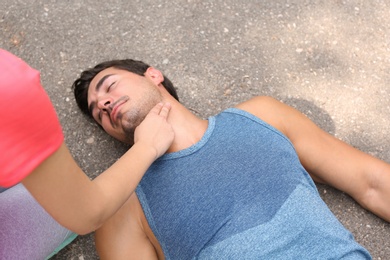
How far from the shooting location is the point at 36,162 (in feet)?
3.40

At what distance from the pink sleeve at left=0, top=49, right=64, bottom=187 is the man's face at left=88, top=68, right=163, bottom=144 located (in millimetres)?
1053

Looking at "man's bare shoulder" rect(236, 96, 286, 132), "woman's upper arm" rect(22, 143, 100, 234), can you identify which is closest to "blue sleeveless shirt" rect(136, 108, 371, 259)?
"man's bare shoulder" rect(236, 96, 286, 132)

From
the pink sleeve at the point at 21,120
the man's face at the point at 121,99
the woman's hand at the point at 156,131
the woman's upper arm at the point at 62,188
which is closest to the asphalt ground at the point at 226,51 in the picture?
the man's face at the point at 121,99

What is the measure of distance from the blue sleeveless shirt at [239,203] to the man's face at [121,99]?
24 cm

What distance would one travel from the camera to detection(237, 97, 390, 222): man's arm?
2.21 meters

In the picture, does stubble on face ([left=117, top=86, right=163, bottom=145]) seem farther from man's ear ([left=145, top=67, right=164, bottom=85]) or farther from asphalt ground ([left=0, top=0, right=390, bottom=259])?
asphalt ground ([left=0, top=0, right=390, bottom=259])

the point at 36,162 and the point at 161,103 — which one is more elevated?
the point at 36,162

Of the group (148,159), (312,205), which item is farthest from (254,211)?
(148,159)

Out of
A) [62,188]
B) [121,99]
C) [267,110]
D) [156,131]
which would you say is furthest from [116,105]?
[62,188]

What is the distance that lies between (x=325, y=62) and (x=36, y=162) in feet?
6.59

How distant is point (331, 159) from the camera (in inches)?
87.3

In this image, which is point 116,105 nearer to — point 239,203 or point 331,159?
point 239,203

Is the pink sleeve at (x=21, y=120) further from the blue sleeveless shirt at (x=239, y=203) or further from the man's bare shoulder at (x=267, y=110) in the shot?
the man's bare shoulder at (x=267, y=110)

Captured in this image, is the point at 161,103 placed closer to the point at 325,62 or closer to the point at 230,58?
the point at 230,58
